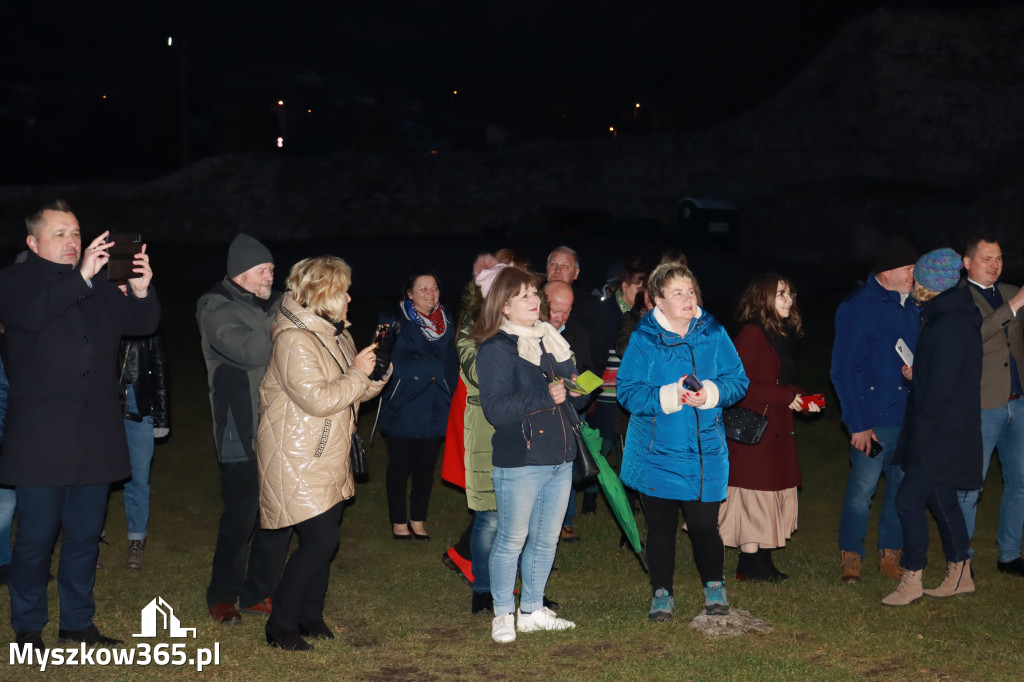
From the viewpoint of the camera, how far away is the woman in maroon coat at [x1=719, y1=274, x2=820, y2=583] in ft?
19.4

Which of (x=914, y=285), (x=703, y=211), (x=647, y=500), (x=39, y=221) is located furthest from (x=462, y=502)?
(x=703, y=211)

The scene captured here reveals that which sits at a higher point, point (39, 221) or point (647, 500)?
point (39, 221)

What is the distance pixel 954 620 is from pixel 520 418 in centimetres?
261

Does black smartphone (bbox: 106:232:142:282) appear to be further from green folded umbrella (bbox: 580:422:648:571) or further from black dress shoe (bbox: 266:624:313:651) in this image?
green folded umbrella (bbox: 580:422:648:571)

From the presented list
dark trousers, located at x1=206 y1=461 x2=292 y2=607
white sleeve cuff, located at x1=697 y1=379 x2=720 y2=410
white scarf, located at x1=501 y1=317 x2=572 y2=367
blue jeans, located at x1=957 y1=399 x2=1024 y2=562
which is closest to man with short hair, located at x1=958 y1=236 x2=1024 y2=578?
blue jeans, located at x1=957 y1=399 x2=1024 y2=562

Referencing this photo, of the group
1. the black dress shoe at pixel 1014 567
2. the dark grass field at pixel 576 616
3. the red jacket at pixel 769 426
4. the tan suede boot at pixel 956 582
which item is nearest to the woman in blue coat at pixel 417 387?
the dark grass field at pixel 576 616

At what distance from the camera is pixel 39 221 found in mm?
4578

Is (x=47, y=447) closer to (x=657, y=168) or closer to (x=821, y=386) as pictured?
(x=821, y=386)

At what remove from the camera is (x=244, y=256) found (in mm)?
5160

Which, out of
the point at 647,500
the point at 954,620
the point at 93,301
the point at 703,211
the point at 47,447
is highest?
the point at 703,211

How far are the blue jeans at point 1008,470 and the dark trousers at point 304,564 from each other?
3672mm

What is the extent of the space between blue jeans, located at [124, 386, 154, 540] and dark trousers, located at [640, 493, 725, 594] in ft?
10.2

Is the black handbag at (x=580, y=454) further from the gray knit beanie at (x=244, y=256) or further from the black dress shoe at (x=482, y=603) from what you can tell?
the gray knit beanie at (x=244, y=256)

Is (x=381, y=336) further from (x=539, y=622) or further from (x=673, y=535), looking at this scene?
(x=673, y=535)
